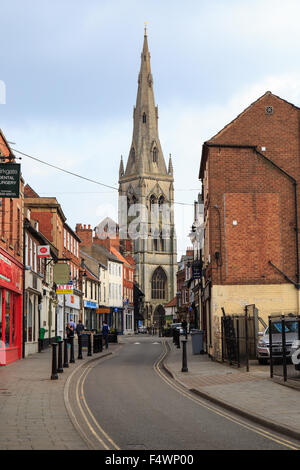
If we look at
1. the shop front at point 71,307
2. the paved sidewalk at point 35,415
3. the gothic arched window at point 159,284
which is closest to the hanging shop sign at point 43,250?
the paved sidewalk at point 35,415

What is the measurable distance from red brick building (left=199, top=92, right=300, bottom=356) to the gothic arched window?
9919 cm

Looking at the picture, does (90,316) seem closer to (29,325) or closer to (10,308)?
(29,325)

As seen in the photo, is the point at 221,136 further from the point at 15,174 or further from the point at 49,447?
the point at 49,447

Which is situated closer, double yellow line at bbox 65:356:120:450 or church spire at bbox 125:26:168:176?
double yellow line at bbox 65:356:120:450

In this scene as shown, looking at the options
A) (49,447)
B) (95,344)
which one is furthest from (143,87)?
(49,447)

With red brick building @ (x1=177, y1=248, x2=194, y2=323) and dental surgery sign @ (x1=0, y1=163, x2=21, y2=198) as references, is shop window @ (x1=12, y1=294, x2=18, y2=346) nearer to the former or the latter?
dental surgery sign @ (x1=0, y1=163, x2=21, y2=198)

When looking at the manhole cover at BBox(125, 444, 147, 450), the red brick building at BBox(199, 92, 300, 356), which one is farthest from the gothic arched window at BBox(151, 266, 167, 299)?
the manhole cover at BBox(125, 444, 147, 450)

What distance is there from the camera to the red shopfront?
2291cm

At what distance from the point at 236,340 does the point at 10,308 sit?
9344 mm

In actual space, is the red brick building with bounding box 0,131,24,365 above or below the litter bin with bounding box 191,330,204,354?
above

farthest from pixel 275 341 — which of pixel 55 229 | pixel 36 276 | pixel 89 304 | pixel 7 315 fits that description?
pixel 89 304

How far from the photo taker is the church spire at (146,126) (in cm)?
13038

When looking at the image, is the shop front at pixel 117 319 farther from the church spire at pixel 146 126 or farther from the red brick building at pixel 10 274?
the red brick building at pixel 10 274
